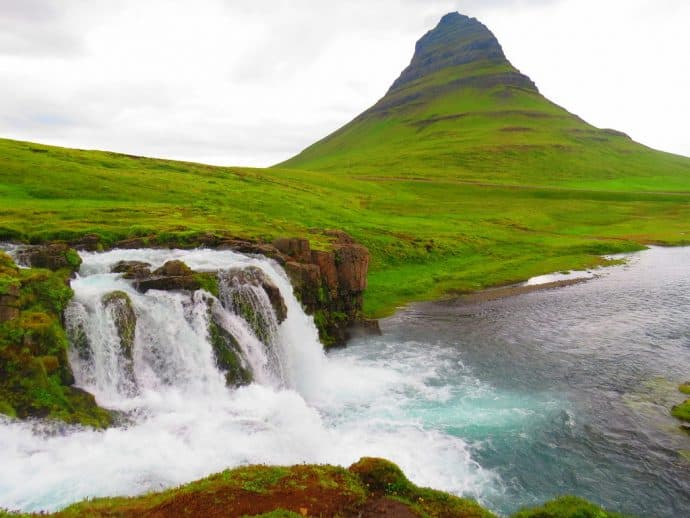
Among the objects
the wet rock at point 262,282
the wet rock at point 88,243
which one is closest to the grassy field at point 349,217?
the wet rock at point 88,243

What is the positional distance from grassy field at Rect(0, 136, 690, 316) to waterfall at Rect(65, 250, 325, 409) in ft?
40.4

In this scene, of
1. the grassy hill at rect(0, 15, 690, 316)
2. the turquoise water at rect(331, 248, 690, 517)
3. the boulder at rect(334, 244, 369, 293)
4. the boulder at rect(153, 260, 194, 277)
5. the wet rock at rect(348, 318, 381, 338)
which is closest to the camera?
the turquoise water at rect(331, 248, 690, 517)

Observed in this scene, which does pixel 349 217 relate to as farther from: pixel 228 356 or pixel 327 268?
pixel 228 356

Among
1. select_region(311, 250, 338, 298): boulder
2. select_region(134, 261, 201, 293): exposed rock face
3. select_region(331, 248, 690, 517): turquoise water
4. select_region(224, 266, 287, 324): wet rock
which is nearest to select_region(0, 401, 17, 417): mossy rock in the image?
select_region(134, 261, 201, 293): exposed rock face

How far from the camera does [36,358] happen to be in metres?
21.9

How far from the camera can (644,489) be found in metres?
20.8

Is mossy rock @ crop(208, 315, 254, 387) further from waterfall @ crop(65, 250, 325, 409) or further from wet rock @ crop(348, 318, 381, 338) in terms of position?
wet rock @ crop(348, 318, 381, 338)

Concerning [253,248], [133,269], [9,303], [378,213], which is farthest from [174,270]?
[378,213]

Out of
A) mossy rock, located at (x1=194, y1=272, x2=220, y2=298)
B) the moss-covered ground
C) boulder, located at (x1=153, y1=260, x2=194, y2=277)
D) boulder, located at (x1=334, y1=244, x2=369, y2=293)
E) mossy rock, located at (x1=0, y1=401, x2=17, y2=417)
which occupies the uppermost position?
boulder, located at (x1=153, y1=260, x2=194, y2=277)

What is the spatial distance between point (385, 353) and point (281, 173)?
102m

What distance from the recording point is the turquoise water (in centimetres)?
2164

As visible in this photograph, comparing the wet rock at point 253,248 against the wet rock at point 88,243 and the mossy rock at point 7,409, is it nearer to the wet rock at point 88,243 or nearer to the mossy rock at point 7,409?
the wet rock at point 88,243

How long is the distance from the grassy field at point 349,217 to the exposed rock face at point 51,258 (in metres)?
9.43

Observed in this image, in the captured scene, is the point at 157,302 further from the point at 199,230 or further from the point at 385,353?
the point at 385,353
